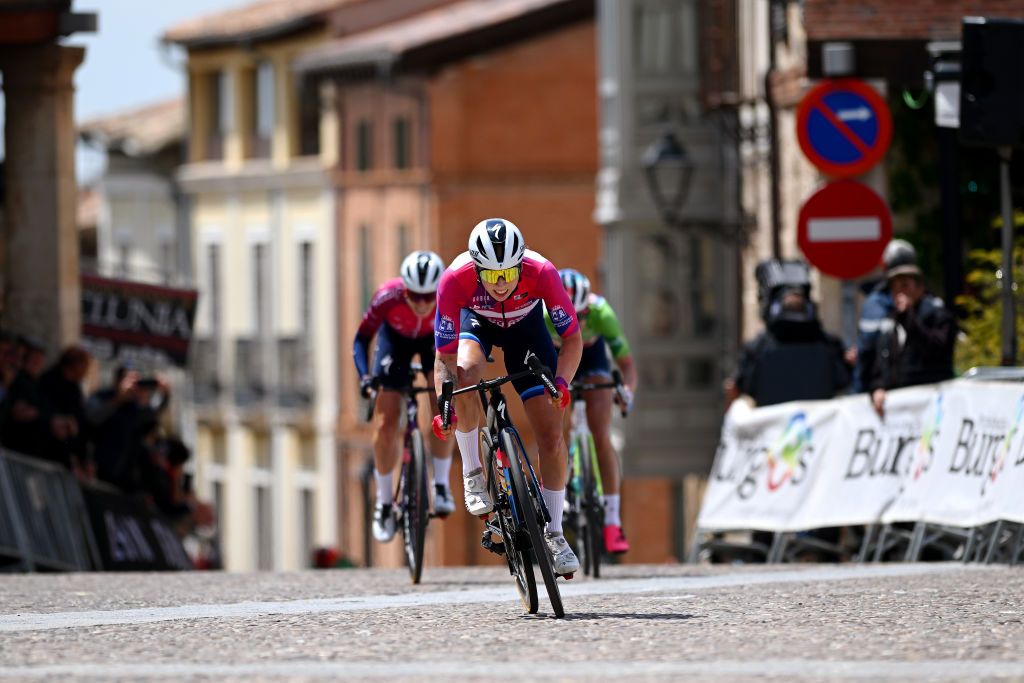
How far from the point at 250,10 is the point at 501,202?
10826 millimetres

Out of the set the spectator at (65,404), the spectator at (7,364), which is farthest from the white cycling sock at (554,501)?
the spectator at (65,404)

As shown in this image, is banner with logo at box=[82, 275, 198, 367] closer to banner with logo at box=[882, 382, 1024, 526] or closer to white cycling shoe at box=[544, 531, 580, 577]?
banner with logo at box=[882, 382, 1024, 526]

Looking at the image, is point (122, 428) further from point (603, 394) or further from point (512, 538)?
point (512, 538)

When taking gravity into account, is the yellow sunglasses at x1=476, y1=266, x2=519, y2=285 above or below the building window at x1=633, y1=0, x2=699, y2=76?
below

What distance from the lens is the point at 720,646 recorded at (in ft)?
38.0

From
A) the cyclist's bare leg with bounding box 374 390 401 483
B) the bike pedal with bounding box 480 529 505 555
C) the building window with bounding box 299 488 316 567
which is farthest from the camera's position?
Answer: the building window with bounding box 299 488 316 567

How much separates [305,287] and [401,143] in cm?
511

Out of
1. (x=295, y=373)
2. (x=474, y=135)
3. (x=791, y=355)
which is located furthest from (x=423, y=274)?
(x=295, y=373)

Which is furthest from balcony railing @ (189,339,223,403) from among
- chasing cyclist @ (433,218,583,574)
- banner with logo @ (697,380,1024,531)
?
chasing cyclist @ (433,218,583,574)

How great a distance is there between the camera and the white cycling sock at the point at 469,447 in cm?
1341

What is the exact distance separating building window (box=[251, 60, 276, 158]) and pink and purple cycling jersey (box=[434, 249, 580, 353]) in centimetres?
4160

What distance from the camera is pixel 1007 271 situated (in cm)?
1772

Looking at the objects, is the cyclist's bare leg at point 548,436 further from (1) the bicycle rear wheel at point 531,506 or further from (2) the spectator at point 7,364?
(2) the spectator at point 7,364

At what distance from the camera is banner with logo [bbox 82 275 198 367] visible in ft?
108
